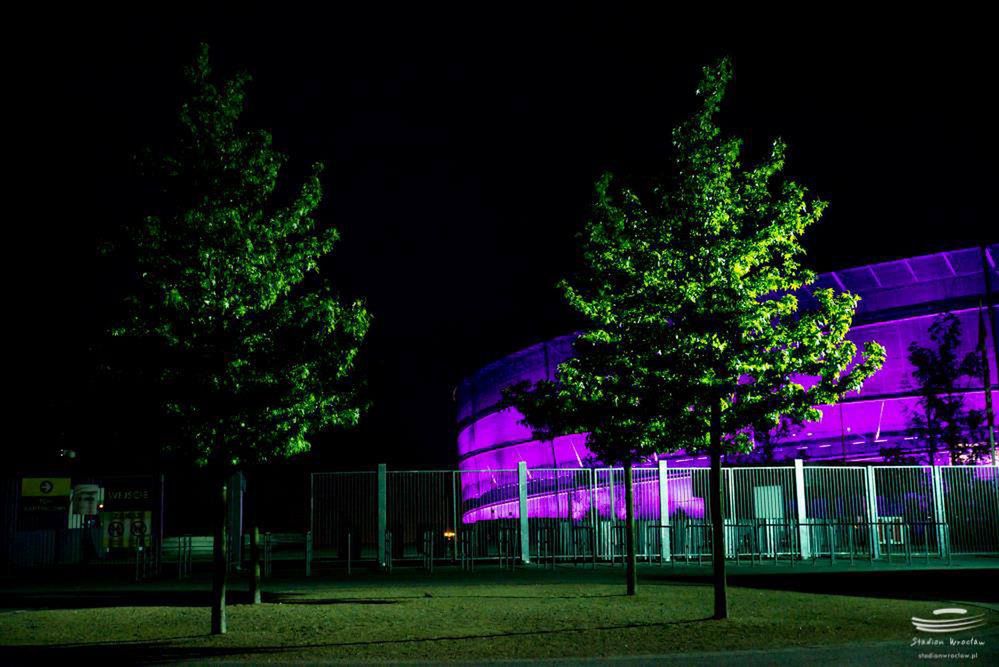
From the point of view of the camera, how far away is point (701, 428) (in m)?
13.1

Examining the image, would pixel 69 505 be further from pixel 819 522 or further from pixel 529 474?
pixel 819 522

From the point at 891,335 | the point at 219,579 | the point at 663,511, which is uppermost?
the point at 891,335

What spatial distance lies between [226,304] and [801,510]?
19572 millimetres

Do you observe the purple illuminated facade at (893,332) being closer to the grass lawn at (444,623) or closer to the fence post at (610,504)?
the fence post at (610,504)

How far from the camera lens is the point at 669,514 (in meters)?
26.6

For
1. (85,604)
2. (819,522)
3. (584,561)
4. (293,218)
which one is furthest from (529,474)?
(293,218)

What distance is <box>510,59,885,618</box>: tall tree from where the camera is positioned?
1287cm

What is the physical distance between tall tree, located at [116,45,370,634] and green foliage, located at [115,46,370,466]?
0.01m

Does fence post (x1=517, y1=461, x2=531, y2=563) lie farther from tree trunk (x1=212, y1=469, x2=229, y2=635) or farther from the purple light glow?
the purple light glow

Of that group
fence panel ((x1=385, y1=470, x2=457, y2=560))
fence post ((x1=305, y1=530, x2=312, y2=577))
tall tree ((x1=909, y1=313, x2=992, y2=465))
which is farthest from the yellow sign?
tall tree ((x1=909, y1=313, x2=992, y2=465))

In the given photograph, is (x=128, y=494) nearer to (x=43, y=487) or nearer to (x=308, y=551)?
(x=43, y=487)

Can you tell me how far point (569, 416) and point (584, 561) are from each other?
34.0 feet

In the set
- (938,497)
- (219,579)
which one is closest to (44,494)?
(219,579)

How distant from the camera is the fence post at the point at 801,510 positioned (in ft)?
85.0
